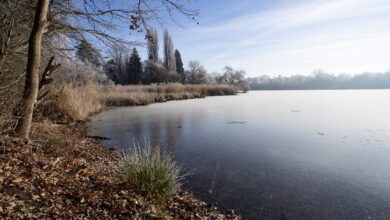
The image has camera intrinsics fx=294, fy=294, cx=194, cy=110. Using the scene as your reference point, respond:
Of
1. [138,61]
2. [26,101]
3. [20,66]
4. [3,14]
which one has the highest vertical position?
[138,61]

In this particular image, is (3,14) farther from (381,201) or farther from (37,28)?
(381,201)

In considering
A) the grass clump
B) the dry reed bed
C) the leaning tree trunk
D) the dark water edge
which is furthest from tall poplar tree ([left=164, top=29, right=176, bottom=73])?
the grass clump

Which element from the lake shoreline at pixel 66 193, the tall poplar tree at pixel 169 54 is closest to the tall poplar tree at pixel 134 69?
the tall poplar tree at pixel 169 54

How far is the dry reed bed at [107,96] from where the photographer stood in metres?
10.3

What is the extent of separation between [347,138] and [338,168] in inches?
117

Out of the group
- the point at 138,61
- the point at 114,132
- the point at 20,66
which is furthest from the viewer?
the point at 138,61

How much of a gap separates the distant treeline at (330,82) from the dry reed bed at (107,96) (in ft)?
118

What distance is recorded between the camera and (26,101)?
4594 millimetres

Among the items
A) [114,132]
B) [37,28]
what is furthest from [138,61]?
[37,28]

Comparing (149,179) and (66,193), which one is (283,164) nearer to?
(149,179)

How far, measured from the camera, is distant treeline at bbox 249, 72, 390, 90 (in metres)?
54.6

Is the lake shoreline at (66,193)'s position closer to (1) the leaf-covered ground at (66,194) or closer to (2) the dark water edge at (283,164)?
(1) the leaf-covered ground at (66,194)

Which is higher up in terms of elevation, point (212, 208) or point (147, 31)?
point (147, 31)

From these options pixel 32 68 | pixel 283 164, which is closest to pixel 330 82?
pixel 283 164
